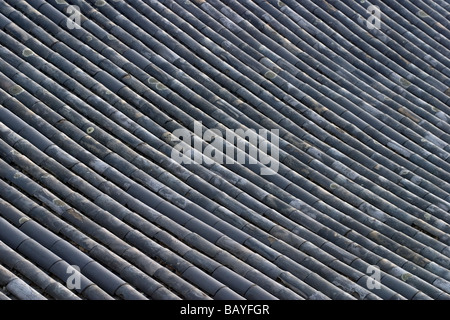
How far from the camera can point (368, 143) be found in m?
9.93

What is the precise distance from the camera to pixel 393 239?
8.55 meters

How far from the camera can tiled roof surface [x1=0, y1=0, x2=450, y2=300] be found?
24.1ft

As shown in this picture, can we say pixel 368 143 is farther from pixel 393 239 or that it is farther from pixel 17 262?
pixel 17 262

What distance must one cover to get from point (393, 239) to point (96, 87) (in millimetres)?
3977

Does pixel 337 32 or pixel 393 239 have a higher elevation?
pixel 337 32

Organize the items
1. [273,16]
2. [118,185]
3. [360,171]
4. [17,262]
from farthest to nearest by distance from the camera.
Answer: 1. [273,16]
2. [360,171]
3. [118,185]
4. [17,262]

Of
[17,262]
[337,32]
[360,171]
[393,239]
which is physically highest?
[337,32]

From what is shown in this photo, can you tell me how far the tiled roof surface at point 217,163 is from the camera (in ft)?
24.1

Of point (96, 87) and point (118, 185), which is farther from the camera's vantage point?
point (96, 87)

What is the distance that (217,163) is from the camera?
8742mm
